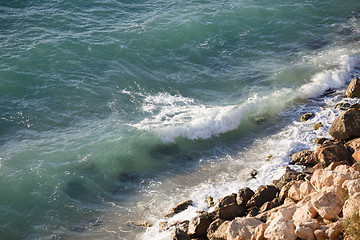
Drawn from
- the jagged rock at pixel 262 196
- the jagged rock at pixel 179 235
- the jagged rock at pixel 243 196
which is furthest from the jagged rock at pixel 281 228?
the jagged rock at pixel 179 235

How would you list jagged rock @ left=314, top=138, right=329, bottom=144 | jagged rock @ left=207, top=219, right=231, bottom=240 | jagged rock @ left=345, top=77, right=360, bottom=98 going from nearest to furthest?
jagged rock @ left=207, top=219, right=231, bottom=240 → jagged rock @ left=314, top=138, right=329, bottom=144 → jagged rock @ left=345, top=77, right=360, bottom=98

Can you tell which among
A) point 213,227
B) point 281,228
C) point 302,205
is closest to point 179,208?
point 213,227

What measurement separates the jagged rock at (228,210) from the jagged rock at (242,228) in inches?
55.8

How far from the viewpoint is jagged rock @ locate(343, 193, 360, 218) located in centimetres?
1023

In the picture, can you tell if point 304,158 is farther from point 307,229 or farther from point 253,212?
point 307,229

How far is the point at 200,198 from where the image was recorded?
51.6ft

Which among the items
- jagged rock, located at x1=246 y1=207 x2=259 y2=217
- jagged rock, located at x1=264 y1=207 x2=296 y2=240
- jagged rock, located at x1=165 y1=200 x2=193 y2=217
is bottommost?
jagged rock, located at x1=165 y1=200 x2=193 y2=217

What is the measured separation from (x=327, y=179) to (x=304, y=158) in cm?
432

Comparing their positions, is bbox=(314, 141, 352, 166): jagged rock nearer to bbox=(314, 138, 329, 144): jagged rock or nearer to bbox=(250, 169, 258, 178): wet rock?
bbox=(314, 138, 329, 144): jagged rock

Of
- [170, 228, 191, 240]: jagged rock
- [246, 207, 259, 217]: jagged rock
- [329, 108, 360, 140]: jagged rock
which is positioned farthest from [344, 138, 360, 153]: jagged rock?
[170, 228, 191, 240]: jagged rock

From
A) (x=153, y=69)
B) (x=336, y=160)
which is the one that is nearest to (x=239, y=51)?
(x=153, y=69)

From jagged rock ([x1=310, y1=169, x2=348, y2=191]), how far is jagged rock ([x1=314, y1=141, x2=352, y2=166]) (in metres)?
2.89

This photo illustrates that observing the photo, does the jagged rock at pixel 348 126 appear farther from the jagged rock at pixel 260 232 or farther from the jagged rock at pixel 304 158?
the jagged rock at pixel 260 232

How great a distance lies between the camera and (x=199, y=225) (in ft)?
44.0
